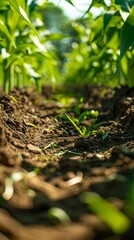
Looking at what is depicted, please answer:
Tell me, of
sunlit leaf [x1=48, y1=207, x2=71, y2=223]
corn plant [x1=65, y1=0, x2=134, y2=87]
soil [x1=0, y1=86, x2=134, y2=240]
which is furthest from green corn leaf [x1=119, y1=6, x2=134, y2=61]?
sunlit leaf [x1=48, y1=207, x2=71, y2=223]

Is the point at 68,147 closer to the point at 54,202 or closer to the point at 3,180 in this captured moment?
the point at 3,180

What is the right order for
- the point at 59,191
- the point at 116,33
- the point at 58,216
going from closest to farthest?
the point at 58,216
the point at 59,191
the point at 116,33

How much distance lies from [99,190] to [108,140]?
1.11 metres

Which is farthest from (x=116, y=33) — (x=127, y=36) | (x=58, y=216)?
(x=58, y=216)

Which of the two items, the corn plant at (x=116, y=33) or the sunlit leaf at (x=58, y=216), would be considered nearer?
the sunlit leaf at (x=58, y=216)

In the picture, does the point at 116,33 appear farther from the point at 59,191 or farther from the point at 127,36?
the point at 59,191

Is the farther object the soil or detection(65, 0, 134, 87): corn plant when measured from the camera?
detection(65, 0, 134, 87): corn plant

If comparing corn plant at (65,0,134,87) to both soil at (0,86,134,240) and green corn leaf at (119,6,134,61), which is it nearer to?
green corn leaf at (119,6,134,61)

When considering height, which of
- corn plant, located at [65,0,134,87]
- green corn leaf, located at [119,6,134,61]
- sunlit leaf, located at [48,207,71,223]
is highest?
corn plant, located at [65,0,134,87]

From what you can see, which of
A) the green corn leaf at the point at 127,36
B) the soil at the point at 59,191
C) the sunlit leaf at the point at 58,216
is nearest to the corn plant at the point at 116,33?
the green corn leaf at the point at 127,36

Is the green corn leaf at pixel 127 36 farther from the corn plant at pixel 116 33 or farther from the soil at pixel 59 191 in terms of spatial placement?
the soil at pixel 59 191

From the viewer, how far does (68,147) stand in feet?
6.91

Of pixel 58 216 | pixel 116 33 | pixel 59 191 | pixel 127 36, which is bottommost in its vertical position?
pixel 58 216

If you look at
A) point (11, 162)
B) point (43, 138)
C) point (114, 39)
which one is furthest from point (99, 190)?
point (114, 39)
